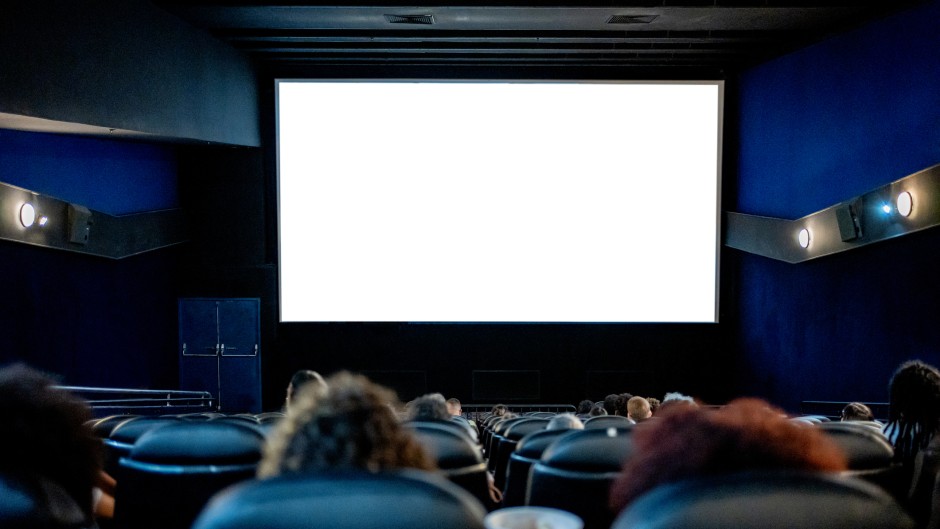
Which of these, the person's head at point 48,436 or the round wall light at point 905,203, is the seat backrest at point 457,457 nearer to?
the person's head at point 48,436

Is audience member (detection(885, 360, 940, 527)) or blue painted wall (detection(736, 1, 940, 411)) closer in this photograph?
audience member (detection(885, 360, 940, 527))

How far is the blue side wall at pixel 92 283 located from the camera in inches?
267

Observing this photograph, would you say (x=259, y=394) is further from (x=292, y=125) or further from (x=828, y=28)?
(x=828, y=28)

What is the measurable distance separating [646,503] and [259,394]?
33.7 ft

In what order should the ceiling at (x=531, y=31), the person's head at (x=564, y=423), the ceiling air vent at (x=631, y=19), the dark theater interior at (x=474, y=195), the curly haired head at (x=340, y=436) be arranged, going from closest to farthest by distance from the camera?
the curly haired head at (x=340, y=436), the person's head at (x=564, y=423), the dark theater interior at (x=474, y=195), the ceiling at (x=531, y=31), the ceiling air vent at (x=631, y=19)

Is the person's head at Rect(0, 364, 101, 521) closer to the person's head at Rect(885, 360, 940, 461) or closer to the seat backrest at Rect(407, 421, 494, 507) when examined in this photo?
the seat backrest at Rect(407, 421, 494, 507)

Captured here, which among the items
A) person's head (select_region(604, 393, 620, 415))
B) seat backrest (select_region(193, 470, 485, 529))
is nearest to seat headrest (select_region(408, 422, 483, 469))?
seat backrest (select_region(193, 470, 485, 529))

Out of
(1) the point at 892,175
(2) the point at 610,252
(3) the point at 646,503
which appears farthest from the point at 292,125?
(3) the point at 646,503

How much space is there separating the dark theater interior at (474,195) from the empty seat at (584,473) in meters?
5.49

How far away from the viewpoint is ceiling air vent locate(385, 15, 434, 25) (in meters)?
8.41

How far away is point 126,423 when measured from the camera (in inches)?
118

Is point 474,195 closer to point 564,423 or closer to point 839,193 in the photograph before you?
point 839,193

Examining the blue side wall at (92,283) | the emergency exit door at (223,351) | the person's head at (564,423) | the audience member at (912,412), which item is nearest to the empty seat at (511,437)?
the person's head at (564,423)

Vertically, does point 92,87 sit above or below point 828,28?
below
